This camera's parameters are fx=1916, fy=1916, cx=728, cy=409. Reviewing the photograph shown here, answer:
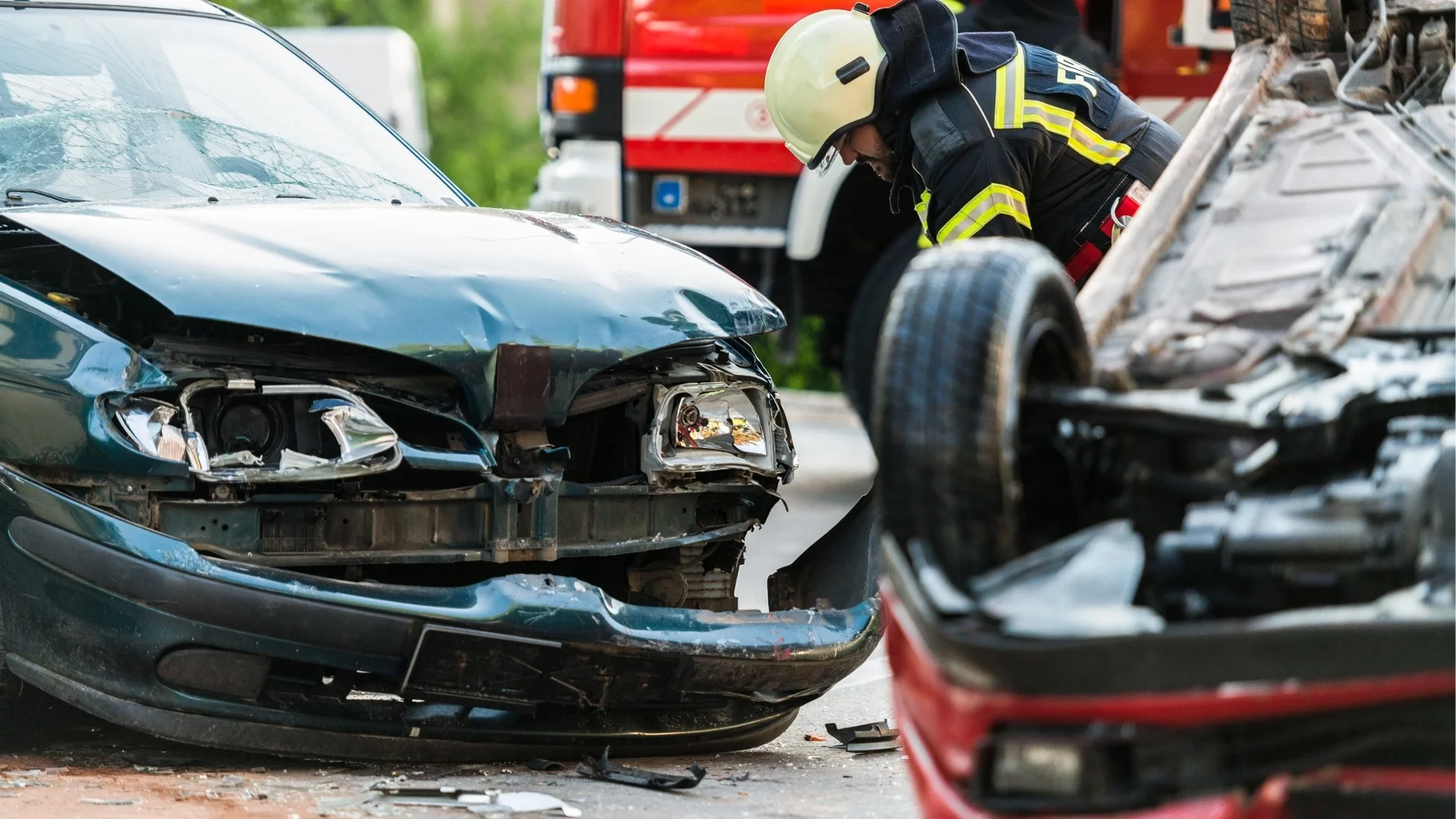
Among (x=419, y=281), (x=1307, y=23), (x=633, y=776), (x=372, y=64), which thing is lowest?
(x=372, y=64)

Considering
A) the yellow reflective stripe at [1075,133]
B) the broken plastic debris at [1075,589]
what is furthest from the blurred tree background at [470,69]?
the broken plastic debris at [1075,589]

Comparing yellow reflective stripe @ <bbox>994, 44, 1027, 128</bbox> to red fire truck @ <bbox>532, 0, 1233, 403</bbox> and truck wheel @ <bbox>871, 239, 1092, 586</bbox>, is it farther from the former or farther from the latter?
red fire truck @ <bbox>532, 0, 1233, 403</bbox>

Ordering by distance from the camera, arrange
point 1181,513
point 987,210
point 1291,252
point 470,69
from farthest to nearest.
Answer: point 470,69, point 987,210, point 1291,252, point 1181,513

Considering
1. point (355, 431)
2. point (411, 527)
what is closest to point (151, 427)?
point (355, 431)

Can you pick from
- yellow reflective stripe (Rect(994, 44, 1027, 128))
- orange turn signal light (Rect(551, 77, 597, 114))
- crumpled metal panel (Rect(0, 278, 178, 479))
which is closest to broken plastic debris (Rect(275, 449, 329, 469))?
crumpled metal panel (Rect(0, 278, 178, 479))

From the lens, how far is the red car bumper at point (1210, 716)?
244 centimetres

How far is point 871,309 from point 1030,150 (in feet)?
10.6

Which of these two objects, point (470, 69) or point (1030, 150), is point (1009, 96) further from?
point (470, 69)

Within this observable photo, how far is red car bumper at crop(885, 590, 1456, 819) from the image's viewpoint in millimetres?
2439

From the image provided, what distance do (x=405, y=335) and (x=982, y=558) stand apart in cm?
152

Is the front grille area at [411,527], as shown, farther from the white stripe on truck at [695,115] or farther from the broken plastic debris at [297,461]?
the white stripe on truck at [695,115]

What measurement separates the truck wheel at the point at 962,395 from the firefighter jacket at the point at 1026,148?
1.56 m

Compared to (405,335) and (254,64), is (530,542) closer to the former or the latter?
(405,335)

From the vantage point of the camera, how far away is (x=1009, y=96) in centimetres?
455
